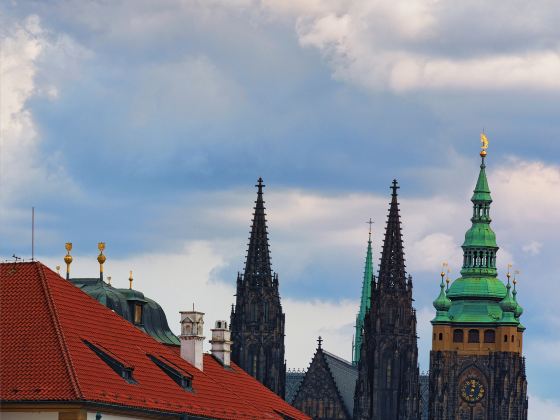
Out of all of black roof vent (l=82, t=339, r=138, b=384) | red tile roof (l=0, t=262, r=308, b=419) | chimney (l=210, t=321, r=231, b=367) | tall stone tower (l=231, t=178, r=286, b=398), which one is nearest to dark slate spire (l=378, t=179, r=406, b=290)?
tall stone tower (l=231, t=178, r=286, b=398)

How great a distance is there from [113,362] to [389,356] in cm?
11463

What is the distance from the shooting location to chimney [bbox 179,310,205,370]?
270 feet

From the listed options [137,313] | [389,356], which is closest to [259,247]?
[389,356]

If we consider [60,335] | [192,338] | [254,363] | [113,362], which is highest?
[254,363]

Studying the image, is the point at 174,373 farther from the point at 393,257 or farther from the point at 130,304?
the point at 393,257

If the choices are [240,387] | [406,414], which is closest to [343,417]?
[406,414]

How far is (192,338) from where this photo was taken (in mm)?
82812

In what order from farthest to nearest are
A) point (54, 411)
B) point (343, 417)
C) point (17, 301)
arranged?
1. point (343, 417)
2. point (17, 301)
3. point (54, 411)

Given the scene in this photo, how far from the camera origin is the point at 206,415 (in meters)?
74.0

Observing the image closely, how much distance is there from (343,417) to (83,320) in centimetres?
13017

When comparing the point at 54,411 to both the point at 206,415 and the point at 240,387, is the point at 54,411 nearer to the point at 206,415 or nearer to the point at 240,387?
the point at 206,415

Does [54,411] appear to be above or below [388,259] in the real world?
below

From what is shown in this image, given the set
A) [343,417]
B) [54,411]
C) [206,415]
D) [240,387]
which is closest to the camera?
[54,411]

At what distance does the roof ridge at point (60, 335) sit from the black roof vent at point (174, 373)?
5.82m
